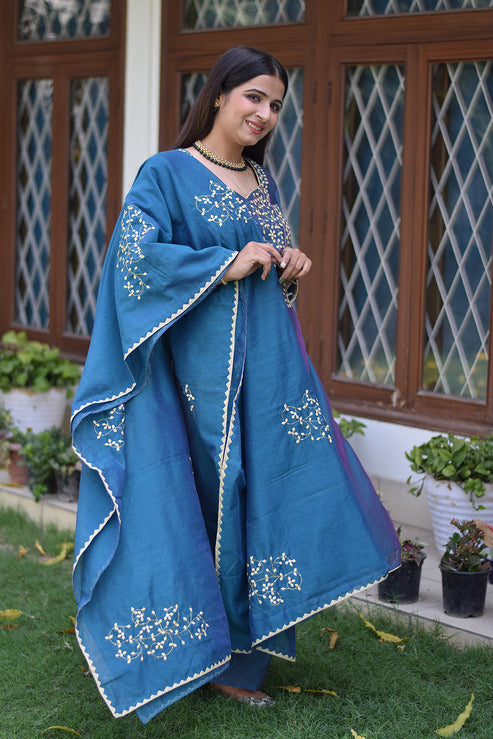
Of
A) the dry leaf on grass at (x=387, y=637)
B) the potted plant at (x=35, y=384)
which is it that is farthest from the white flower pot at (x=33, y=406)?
the dry leaf on grass at (x=387, y=637)

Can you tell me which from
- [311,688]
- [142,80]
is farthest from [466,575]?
[142,80]

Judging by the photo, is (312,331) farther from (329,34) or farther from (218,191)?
(218,191)

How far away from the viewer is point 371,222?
4.67m

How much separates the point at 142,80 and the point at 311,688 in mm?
3574

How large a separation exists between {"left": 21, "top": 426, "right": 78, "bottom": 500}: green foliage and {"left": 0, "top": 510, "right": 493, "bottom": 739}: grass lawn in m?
1.25

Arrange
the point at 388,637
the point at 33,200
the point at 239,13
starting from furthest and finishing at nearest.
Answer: the point at 33,200 < the point at 239,13 < the point at 388,637

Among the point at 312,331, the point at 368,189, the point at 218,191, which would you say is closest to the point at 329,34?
the point at 368,189

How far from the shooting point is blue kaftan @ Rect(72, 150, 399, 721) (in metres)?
2.68

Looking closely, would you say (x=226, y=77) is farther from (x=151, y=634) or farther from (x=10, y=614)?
(x=10, y=614)

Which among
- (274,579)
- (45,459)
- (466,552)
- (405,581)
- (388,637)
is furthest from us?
(45,459)

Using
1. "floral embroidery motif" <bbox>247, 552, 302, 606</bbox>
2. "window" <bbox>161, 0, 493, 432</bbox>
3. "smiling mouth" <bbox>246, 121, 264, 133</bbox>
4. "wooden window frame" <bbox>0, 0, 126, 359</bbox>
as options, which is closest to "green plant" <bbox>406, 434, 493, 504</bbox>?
"window" <bbox>161, 0, 493, 432</bbox>

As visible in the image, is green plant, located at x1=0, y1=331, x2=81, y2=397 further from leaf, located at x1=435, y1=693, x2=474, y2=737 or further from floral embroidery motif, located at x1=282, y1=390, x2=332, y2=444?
leaf, located at x1=435, y1=693, x2=474, y2=737

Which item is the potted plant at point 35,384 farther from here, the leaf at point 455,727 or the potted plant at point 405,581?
the leaf at point 455,727

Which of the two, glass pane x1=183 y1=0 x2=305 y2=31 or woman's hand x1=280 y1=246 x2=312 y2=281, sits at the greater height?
glass pane x1=183 y1=0 x2=305 y2=31
